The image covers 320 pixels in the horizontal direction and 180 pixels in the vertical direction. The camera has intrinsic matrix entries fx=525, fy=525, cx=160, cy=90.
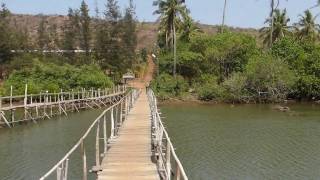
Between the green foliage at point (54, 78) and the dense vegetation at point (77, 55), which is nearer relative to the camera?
the green foliage at point (54, 78)

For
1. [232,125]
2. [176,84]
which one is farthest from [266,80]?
[232,125]

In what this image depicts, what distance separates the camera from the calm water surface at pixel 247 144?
22688 mm

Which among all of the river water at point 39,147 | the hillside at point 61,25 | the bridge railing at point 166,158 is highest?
the hillside at point 61,25

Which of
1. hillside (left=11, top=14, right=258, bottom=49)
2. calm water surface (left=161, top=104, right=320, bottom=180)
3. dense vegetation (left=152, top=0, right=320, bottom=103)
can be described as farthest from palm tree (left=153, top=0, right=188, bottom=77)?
hillside (left=11, top=14, right=258, bottom=49)

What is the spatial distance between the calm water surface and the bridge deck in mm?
2793

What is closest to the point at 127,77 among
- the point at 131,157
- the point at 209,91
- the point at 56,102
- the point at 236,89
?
the point at 209,91

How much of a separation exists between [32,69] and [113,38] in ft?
87.0

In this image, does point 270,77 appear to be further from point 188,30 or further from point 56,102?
point 56,102

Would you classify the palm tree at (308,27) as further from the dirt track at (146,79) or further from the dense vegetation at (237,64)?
the dirt track at (146,79)

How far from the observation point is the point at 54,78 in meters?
63.5

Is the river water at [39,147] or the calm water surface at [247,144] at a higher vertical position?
the calm water surface at [247,144]

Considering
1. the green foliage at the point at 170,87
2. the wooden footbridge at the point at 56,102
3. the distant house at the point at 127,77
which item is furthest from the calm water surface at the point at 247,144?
the distant house at the point at 127,77

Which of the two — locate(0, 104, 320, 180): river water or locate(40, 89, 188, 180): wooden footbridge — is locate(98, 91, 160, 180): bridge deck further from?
locate(0, 104, 320, 180): river water

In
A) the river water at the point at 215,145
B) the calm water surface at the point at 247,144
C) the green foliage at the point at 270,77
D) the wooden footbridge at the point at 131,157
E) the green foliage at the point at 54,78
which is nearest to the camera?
the wooden footbridge at the point at 131,157
